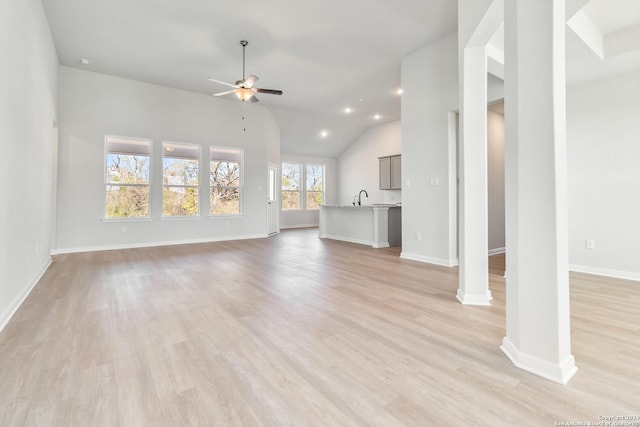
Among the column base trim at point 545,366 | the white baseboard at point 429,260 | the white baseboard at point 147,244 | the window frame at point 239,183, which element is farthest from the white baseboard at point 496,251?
the window frame at point 239,183

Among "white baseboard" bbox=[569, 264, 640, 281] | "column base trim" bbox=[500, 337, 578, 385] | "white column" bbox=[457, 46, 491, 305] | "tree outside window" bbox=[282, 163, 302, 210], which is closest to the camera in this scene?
"column base trim" bbox=[500, 337, 578, 385]

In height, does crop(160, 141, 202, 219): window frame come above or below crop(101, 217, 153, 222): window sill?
above

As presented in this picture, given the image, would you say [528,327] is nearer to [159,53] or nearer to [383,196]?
[159,53]

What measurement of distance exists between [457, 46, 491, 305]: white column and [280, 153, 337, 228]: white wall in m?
8.12

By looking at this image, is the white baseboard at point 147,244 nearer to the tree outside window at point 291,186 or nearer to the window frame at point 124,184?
the window frame at point 124,184

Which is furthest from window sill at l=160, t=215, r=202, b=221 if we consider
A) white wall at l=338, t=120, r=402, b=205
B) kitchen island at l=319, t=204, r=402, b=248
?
white wall at l=338, t=120, r=402, b=205

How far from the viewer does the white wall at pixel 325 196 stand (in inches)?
417

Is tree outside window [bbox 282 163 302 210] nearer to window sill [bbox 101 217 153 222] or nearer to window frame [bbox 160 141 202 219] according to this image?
window frame [bbox 160 141 202 219]

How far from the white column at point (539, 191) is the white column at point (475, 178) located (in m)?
1.01

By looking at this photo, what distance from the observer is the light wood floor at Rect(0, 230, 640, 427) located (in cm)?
133

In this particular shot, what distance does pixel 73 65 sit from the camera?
5.36m

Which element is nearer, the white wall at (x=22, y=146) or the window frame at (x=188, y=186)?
the white wall at (x=22, y=146)

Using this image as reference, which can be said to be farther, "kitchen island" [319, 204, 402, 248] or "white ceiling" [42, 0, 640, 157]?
"kitchen island" [319, 204, 402, 248]

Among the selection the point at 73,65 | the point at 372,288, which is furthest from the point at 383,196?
the point at 73,65
